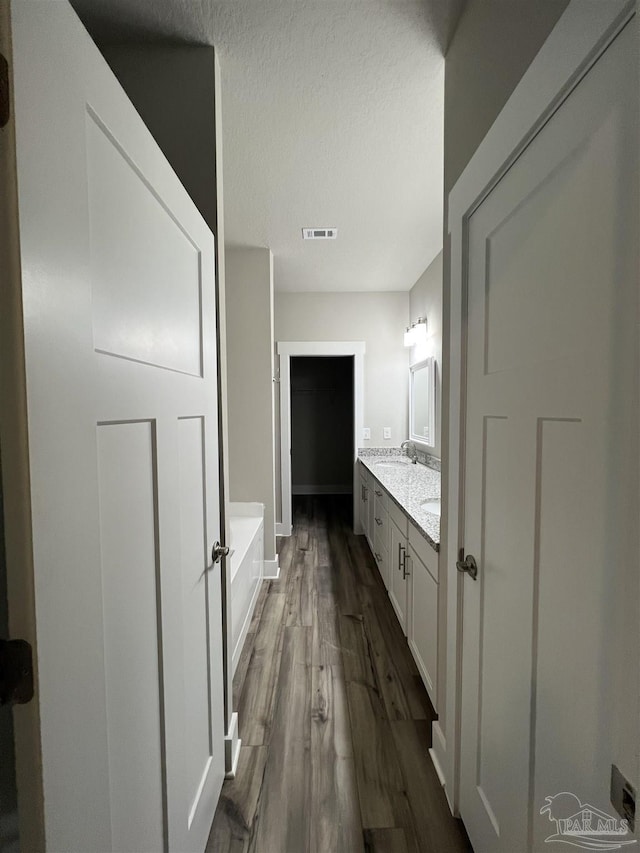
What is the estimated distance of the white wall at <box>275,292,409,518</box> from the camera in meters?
4.20

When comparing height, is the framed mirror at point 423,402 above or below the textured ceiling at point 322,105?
below

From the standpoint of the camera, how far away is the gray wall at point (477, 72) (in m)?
0.87

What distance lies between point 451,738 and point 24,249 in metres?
1.71

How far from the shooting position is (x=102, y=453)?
0.65 m

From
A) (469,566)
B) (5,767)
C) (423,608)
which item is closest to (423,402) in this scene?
(423,608)

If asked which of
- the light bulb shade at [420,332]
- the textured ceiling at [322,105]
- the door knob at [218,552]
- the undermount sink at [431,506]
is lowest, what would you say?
the undermount sink at [431,506]

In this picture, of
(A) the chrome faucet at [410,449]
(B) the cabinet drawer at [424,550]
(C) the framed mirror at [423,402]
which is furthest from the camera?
(A) the chrome faucet at [410,449]

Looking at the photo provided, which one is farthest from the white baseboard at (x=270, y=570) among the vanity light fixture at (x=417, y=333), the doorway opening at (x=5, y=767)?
the doorway opening at (x=5, y=767)

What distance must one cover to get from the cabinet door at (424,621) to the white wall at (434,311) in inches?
60.0

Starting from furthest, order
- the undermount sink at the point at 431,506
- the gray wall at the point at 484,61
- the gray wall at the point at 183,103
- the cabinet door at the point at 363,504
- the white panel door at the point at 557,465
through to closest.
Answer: the cabinet door at the point at 363,504, the undermount sink at the point at 431,506, the gray wall at the point at 183,103, the gray wall at the point at 484,61, the white panel door at the point at 557,465

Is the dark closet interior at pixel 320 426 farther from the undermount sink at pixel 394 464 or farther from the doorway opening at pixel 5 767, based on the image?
the doorway opening at pixel 5 767

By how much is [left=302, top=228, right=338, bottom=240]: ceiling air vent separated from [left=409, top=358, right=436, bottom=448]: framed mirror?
135 centimetres

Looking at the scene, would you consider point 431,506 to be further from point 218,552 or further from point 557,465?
point 557,465

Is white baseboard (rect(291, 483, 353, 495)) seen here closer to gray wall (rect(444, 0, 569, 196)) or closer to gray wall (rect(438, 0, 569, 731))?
gray wall (rect(438, 0, 569, 731))
